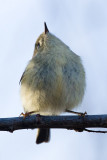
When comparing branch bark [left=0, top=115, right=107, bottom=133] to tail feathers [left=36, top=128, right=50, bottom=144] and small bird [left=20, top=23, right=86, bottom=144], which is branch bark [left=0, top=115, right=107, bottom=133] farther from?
tail feathers [left=36, top=128, right=50, bottom=144]

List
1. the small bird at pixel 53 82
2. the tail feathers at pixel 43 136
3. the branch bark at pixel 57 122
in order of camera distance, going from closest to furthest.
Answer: the branch bark at pixel 57 122 < the small bird at pixel 53 82 < the tail feathers at pixel 43 136

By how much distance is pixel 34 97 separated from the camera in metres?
3.46

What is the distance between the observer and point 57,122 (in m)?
2.44

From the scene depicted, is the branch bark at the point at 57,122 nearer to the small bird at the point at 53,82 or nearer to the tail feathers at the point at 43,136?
the small bird at the point at 53,82

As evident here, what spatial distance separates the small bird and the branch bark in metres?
0.80

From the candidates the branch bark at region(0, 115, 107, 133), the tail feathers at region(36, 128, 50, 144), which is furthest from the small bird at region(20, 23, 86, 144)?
the branch bark at region(0, 115, 107, 133)

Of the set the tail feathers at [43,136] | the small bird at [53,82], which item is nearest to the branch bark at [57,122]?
the small bird at [53,82]

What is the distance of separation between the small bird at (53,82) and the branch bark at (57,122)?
80 centimetres

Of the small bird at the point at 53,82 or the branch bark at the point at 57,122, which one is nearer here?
the branch bark at the point at 57,122

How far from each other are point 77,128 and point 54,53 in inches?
54.2

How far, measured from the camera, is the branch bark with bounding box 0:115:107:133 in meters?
2.39

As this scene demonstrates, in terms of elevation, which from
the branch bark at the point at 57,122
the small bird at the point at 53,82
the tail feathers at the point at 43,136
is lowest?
the tail feathers at the point at 43,136

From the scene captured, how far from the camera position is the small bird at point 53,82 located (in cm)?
338

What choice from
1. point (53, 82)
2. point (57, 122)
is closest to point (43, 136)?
point (53, 82)
